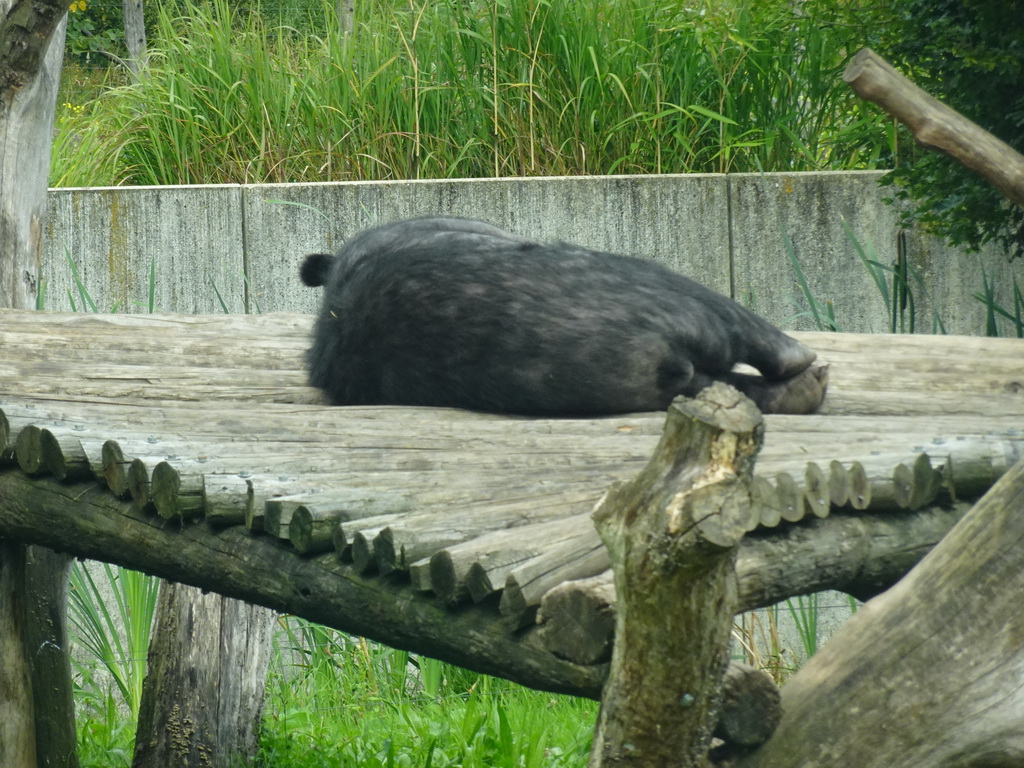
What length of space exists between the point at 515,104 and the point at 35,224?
2.96 m

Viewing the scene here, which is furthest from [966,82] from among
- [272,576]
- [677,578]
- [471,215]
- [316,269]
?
[677,578]

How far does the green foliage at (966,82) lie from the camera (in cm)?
396

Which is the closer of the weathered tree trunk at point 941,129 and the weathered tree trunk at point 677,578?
the weathered tree trunk at point 677,578

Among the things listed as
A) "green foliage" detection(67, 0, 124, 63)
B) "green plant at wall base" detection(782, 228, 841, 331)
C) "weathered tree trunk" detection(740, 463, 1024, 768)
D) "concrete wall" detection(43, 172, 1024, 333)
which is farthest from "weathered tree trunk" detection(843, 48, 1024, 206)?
"green foliage" detection(67, 0, 124, 63)

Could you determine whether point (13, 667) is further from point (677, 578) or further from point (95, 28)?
point (95, 28)

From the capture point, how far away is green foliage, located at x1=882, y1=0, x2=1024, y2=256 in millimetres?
3959

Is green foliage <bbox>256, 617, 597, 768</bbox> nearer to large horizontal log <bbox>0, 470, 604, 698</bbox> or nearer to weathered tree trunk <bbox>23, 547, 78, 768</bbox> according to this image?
weathered tree trunk <bbox>23, 547, 78, 768</bbox>

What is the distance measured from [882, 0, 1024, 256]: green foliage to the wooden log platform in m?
1.37

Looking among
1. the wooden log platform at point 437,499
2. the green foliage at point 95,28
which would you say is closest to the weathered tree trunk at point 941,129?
the wooden log platform at point 437,499

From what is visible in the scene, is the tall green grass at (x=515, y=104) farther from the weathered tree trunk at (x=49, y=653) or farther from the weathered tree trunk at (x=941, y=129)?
the weathered tree trunk at (x=49, y=653)

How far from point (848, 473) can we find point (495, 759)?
204 cm

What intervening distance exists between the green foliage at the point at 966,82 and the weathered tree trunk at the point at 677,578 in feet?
10.4

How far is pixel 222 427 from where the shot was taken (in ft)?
8.40

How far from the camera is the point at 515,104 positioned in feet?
19.8
